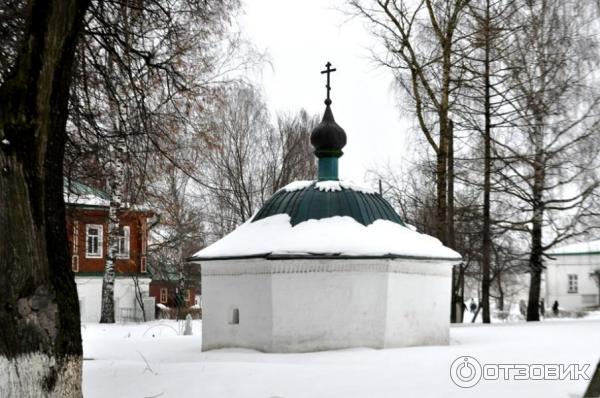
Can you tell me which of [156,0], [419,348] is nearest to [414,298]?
[419,348]

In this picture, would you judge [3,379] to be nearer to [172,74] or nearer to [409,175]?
[172,74]

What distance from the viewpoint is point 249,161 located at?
29.6m

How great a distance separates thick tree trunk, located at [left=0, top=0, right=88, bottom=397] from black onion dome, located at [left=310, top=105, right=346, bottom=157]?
7822mm

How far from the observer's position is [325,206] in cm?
1252

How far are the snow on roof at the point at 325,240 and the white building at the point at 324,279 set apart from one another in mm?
17

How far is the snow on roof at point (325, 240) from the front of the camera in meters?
11.6

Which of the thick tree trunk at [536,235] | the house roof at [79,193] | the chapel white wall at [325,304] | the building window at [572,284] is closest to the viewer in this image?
the house roof at [79,193]

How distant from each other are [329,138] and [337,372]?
19.3 feet

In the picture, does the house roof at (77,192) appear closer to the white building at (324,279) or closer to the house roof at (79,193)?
the house roof at (79,193)

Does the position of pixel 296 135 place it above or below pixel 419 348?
above

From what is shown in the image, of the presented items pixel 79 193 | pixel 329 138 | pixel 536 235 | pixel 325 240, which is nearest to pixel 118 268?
pixel 536 235

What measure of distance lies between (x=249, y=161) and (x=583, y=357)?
21.1 metres

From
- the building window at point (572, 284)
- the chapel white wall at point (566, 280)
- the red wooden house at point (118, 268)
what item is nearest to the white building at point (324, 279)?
the red wooden house at point (118, 268)

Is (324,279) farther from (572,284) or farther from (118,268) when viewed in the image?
(572,284)
